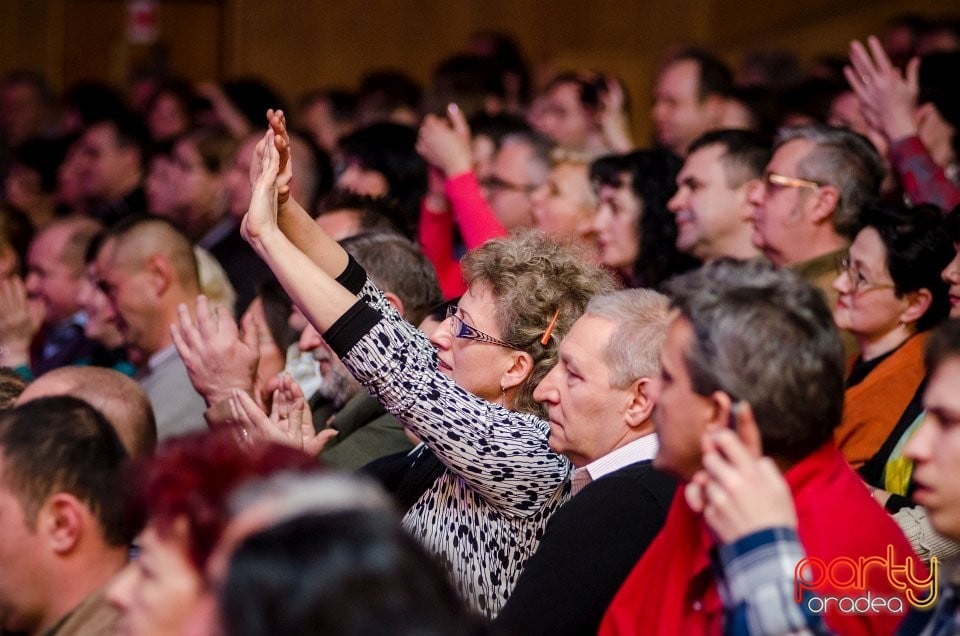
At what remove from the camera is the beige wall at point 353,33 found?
28.5 ft

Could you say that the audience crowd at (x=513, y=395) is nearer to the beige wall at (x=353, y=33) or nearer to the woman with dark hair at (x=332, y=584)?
the woman with dark hair at (x=332, y=584)

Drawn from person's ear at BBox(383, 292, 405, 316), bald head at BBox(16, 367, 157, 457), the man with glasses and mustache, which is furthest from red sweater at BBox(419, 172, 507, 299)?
bald head at BBox(16, 367, 157, 457)

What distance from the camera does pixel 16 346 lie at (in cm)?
372

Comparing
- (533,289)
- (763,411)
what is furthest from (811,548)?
(533,289)

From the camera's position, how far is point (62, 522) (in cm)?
188

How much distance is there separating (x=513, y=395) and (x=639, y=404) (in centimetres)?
36

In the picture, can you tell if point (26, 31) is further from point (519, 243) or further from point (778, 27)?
point (519, 243)

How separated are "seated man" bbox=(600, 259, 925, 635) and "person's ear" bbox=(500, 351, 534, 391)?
27.1 inches

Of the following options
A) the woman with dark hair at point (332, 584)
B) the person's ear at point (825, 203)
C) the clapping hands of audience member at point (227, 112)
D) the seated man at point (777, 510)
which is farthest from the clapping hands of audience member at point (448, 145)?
the clapping hands of audience member at point (227, 112)

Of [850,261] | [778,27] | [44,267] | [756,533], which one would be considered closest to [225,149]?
[44,267]

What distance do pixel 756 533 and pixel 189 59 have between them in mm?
8509

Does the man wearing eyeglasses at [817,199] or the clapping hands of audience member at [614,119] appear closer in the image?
the man wearing eyeglasses at [817,199]

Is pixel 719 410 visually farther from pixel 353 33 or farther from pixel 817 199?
pixel 353 33

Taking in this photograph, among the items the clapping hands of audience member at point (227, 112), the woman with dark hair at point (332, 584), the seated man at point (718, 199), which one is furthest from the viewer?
the clapping hands of audience member at point (227, 112)
